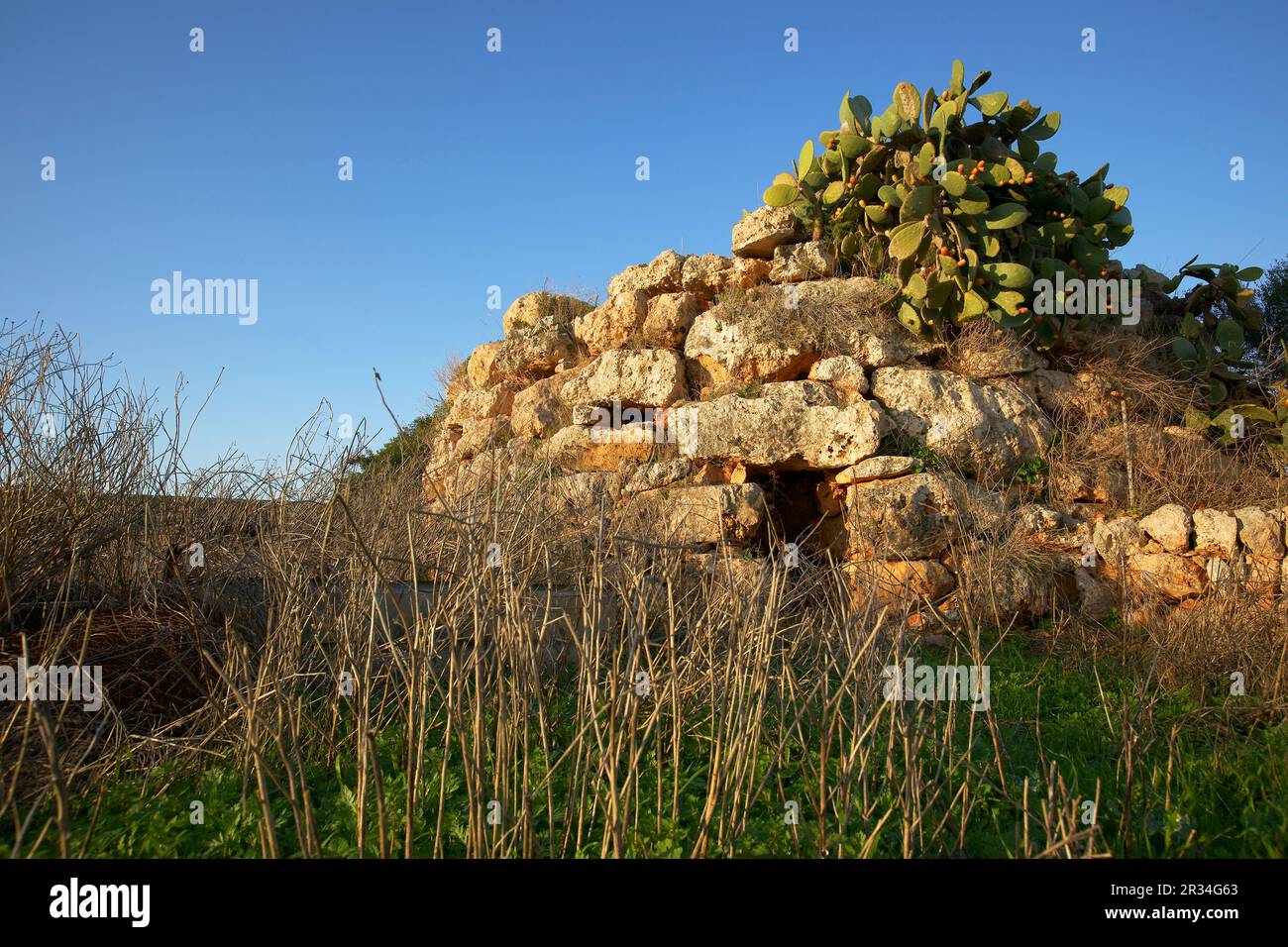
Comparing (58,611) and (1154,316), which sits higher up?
(1154,316)

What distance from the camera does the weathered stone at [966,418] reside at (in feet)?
22.6

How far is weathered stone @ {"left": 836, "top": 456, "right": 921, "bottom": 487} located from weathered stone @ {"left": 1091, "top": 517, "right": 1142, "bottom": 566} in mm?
1592

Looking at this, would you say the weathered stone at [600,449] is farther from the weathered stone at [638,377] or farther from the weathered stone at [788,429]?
the weathered stone at [788,429]

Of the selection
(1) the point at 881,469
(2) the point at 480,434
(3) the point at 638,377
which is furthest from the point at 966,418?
(2) the point at 480,434

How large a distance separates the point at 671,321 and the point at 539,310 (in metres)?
2.38

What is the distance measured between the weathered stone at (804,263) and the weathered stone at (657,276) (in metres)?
1.01

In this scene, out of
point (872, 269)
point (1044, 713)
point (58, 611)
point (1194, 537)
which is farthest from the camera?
point (872, 269)

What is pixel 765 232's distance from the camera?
829 cm

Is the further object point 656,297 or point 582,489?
point 656,297

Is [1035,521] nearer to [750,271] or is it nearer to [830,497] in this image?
[830,497]

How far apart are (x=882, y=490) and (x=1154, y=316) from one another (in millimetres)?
4482
